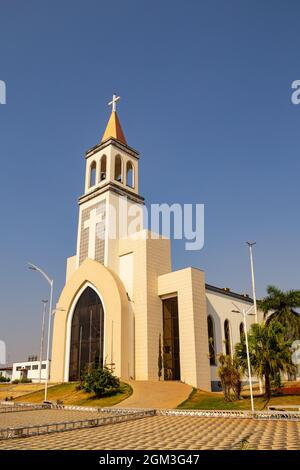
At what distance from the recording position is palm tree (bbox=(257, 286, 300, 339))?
133 feet

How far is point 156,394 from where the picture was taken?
28406 mm

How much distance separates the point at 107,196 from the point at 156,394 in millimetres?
21768

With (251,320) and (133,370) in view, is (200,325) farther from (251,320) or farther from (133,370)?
(251,320)

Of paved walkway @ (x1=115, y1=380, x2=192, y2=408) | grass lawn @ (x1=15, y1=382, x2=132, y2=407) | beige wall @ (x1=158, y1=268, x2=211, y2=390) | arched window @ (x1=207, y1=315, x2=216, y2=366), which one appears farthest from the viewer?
arched window @ (x1=207, y1=315, x2=216, y2=366)

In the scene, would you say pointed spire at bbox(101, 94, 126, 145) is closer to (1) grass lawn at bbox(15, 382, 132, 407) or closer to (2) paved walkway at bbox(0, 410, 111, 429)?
(1) grass lawn at bbox(15, 382, 132, 407)

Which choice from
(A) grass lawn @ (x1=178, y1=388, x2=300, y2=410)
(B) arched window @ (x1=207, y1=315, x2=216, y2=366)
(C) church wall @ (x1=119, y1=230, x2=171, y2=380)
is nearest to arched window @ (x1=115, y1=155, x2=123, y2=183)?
(C) church wall @ (x1=119, y1=230, x2=171, y2=380)

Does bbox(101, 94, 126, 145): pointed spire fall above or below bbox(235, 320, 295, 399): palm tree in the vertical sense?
above

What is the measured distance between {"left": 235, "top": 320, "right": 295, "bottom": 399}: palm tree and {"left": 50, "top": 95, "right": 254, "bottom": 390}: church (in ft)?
32.3

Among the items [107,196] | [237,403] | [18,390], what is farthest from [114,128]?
[237,403]

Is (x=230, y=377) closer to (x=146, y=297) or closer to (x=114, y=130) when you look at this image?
(x=146, y=297)

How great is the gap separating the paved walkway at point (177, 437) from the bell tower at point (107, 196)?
82.9ft

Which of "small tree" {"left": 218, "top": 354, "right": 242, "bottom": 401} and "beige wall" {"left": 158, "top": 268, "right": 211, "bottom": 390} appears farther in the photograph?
"beige wall" {"left": 158, "top": 268, "right": 211, "bottom": 390}
